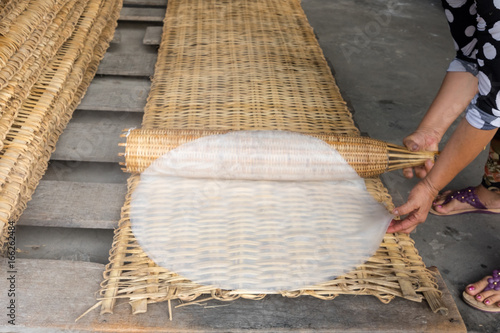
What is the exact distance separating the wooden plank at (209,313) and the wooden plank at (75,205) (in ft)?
0.63

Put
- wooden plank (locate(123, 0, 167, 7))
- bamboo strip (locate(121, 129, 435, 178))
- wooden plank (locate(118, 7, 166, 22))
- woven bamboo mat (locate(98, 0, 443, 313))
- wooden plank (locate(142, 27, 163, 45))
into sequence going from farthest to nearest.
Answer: wooden plank (locate(123, 0, 167, 7)) < wooden plank (locate(118, 7, 166, 22)) < wooden plank (locate(142, 27, 163, 45)) < bamboo strip (locate(121, 129, 435, 178)) < woven bamboo mat (locate(98, 0, 443, 313))

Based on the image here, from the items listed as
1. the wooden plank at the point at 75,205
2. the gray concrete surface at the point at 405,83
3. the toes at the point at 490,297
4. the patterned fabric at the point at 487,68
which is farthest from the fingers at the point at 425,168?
the wooden plank at the point at 75,205

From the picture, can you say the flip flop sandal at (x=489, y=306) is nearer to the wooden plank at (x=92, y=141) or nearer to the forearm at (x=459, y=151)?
the forearm at (x=459, y=151)

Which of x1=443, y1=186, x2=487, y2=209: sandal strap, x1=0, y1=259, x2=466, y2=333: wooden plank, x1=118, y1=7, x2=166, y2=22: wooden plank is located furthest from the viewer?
x1=118, y1=7, x2=166, y2=22: wooden plank

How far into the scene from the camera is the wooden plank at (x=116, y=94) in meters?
1.72

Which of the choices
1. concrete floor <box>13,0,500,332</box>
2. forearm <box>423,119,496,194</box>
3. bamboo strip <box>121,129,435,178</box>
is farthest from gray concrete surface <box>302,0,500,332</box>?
forearm <box>423,119,496,194</box>

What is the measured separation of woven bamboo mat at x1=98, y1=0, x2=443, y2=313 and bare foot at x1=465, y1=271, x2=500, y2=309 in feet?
1.70

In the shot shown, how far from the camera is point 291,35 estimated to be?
2242 mm

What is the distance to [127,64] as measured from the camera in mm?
2012

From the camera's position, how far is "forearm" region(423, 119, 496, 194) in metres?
1.12

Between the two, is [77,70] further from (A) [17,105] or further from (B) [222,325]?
(B) [222,325]

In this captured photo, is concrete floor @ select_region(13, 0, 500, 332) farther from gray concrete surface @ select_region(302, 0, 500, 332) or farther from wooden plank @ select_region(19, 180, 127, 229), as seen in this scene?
wooden plank @ select_region(19, 180, 127, 229)

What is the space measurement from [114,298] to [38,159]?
634mm

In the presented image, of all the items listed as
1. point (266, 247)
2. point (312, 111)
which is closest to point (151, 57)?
point (312, 111)
